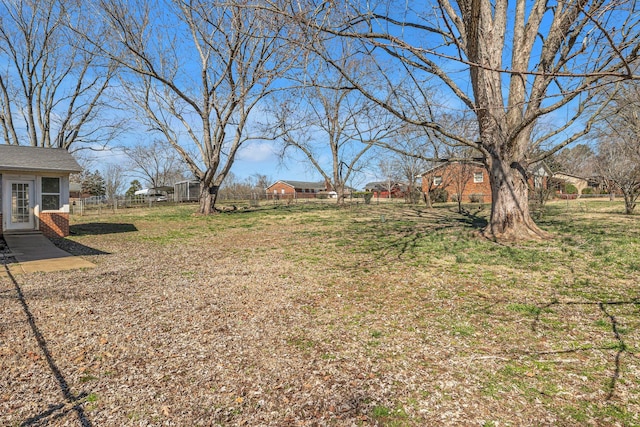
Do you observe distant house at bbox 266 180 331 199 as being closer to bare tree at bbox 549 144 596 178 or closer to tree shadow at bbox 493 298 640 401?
bare tree at bbox 549 144 596 178

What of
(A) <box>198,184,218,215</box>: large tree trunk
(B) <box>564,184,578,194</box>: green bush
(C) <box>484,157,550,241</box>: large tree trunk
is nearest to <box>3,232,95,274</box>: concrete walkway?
(A) <box>198,184,218,215</box>: large tree trunk

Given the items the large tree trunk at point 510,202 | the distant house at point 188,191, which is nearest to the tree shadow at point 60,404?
the large tree trunk at point 510,202

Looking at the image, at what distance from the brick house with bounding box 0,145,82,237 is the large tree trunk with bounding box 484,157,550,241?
12.8 m

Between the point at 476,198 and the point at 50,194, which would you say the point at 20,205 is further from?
the point at 476,198

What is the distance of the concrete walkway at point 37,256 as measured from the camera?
7.02 m

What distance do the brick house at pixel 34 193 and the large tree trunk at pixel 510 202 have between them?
1280 cm

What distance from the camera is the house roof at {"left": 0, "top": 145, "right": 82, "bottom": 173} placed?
11.1m

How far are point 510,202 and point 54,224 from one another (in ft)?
46.6

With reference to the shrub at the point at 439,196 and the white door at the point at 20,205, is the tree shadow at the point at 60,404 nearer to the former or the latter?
the white door at the point at 20,205

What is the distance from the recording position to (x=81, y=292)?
212 inches

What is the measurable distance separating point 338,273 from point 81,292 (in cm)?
422

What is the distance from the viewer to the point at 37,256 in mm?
8242

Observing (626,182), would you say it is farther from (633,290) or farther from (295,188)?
(295,188)

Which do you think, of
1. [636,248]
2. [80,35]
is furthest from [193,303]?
[80,35]
